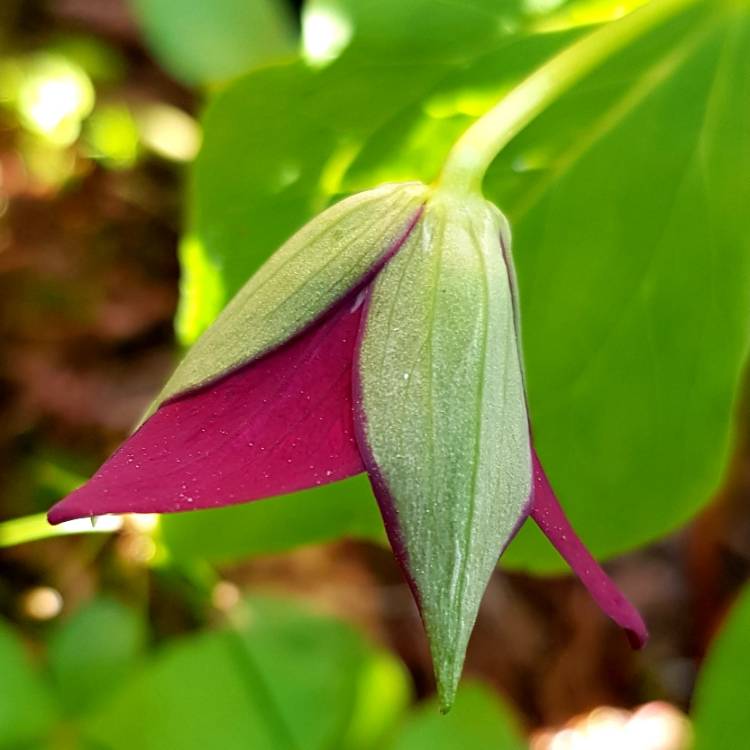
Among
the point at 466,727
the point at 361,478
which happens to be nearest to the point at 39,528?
the point at 361,478

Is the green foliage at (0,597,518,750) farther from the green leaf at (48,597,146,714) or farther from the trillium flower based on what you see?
the trillium flower

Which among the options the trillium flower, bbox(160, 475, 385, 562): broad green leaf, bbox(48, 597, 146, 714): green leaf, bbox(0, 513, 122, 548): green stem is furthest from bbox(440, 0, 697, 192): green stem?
bbox(48, 597, 146, 714): green leaf

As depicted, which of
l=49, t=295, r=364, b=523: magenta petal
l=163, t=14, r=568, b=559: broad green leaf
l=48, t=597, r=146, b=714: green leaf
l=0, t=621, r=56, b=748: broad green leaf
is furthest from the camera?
l=48, t=597, r=146, b=714: green leaf

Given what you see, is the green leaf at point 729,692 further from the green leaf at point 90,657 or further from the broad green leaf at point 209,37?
the broad green leaf at point 209,37

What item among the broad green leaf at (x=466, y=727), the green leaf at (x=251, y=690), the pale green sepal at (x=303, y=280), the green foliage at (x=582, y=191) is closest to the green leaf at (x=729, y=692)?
the green foliage at (x=582, y=191)

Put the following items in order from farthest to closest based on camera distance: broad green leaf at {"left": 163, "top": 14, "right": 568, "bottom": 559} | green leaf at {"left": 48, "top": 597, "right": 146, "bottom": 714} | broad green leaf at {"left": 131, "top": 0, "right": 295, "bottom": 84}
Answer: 1. broad green leaf at {"left": 131, "top": 0, "right": 295, "bottom": 84}
2. green leaf at {"left": 48, "top": 597, "right": 146, "bottom": 714}
3. broad green leaf at {"left": 163, "top": 14, "right": 568, "bottom": 559}

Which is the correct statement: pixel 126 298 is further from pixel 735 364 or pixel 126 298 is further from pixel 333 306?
pixel 333 306

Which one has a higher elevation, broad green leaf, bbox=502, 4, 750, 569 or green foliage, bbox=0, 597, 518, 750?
broad green leaf, bbox=502, 4, 750, 569
